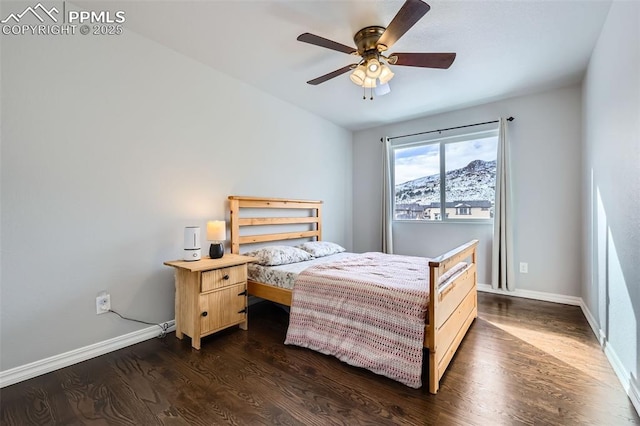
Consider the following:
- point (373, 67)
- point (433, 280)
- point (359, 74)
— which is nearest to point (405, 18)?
point (373, 67)

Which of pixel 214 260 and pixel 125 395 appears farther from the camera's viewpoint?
pixel 214 260

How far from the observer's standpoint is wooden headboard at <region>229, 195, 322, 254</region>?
2.97m

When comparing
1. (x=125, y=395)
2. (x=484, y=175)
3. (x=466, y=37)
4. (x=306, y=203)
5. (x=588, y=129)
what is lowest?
(x=125, y=395)

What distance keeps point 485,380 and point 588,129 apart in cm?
271

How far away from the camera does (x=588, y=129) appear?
2.80m

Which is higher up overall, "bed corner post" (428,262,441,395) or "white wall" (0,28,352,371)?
"white wall" (0,28,352,371)

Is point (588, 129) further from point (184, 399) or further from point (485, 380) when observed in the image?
point (184, 399)

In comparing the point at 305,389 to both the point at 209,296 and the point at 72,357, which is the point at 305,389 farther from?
the point at 72,357

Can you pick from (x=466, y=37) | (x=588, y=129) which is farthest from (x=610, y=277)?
(x=466, y=37)

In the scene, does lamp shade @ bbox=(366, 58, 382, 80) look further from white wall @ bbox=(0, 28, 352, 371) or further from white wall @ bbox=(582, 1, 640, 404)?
white wall @ bbox=(0, 28, 352, 371)

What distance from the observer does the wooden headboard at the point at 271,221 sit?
9.73 ft

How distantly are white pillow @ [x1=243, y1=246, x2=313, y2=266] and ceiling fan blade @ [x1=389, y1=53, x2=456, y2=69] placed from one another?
6.46ft

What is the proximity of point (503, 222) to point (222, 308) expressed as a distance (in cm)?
334

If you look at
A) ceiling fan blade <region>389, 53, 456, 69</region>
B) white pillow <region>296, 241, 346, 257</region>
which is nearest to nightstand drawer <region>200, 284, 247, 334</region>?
white pillow <region>296, 241, 346, 257</region>
